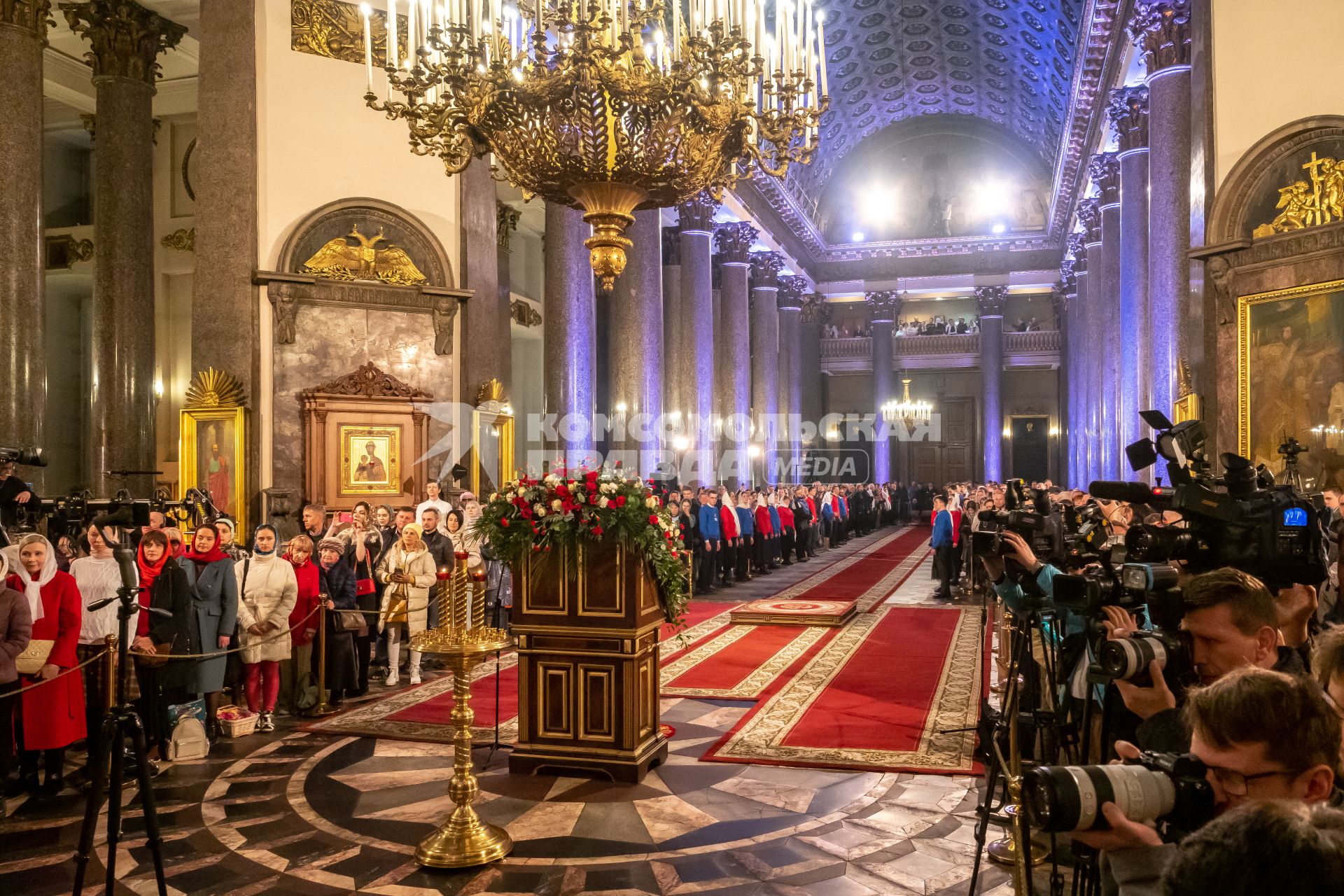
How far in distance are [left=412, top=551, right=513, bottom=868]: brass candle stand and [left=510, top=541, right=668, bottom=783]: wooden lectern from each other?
120cm

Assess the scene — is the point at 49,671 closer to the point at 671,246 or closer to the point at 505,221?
the point at 505,221

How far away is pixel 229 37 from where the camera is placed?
11.3 metres

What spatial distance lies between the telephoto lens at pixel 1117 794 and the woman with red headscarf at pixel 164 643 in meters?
6.47

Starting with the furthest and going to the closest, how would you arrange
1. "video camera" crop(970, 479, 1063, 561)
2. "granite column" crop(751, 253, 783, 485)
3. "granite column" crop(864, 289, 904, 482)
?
"granite column" crop(864, 289, 904, 482), "granite column" crop(751, 253, 783, 485), "video camera" crop(970, 479, 1063, 561)

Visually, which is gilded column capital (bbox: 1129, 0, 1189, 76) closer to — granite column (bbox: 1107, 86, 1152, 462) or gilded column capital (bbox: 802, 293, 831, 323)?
granite column (bbox: 1107, 86, 1152, 462)

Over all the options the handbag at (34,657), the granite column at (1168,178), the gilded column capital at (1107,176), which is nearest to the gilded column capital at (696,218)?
the gilded column capital at (1107,176)

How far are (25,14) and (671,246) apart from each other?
47.5ft

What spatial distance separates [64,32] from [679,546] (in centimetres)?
1533

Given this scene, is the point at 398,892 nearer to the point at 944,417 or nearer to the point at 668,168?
the point at 668,168

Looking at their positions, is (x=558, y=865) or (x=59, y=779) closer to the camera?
(x=558, y=865)

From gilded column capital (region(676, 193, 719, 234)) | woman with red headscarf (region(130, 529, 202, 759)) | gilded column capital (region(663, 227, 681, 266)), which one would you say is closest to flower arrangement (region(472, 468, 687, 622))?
woman with red headscarf (region(130, 529, 202, 759))

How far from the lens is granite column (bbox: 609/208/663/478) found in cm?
1602

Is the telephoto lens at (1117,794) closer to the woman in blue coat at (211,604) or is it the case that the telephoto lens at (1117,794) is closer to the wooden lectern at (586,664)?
the wooden lectern at (586,664)

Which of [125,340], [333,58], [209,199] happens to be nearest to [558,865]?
[209,199]
